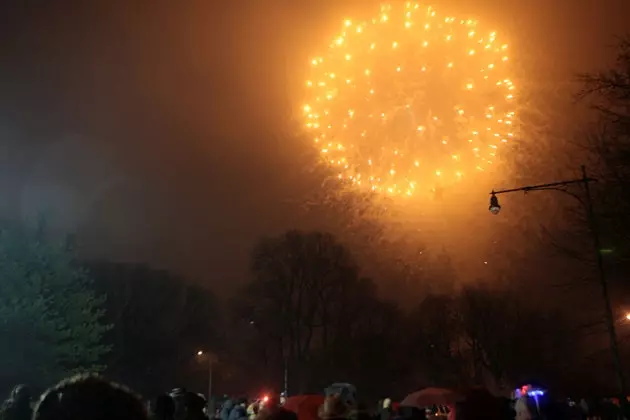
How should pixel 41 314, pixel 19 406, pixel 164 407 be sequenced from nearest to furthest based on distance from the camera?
pixel 19 406, pixel 164 407, pixel 41 314

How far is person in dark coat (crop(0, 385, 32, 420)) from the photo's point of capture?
23.9 ft

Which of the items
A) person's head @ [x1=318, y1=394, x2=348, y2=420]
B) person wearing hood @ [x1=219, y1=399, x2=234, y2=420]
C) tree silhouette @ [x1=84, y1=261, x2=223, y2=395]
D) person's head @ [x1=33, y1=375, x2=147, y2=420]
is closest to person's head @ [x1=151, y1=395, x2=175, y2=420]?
person wearing hood @ [x1=219, y1=399, x2=234, y2=420]

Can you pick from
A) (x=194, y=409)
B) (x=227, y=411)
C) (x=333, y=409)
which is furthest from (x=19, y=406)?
(x=227, y=411)

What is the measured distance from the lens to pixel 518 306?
4350 centimetres

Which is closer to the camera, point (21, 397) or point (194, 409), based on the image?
point (21, 397)

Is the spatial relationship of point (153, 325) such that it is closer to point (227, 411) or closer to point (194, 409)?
point (227, 411)

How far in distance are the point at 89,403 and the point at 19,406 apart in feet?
17.9

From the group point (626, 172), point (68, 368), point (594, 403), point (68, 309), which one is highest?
point (626, 172)

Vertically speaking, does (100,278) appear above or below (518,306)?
above

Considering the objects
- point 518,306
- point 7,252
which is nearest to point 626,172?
point 7,252

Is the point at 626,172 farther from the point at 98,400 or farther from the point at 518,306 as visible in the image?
the point at 518,306

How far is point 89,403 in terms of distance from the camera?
9.10 ft

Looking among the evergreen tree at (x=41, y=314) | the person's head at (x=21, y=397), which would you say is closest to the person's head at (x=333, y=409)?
the person's head at (x=21, y=397)

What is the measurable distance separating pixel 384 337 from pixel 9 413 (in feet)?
136
